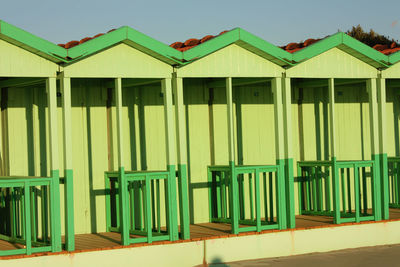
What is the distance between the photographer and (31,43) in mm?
9055

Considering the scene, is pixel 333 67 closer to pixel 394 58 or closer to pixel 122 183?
pixel 394 58

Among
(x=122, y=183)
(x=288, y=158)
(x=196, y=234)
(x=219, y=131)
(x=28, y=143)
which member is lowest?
(x=196, y=234)

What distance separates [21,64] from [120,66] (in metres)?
1.31

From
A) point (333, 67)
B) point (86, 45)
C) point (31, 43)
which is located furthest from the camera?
point (333, 67)

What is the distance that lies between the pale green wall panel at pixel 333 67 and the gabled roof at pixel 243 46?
1.13ft

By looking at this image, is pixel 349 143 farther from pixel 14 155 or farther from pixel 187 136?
pixel 14 155

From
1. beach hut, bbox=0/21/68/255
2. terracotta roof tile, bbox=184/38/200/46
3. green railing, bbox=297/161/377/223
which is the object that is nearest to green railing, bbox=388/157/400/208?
green railing, bbox=297/161/377/223

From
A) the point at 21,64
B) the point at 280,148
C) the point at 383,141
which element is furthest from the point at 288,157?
the point at 21,64

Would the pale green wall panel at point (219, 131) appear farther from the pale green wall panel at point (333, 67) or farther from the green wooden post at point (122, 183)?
the green wooden post at point (122, 183)

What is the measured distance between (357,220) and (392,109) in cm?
321

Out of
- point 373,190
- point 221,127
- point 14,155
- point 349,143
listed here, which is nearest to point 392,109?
point 349,143

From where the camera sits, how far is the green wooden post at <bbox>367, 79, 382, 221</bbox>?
11922mm

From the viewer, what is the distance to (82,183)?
Answer: 11.2 metres

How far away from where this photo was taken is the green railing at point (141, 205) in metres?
10.0
